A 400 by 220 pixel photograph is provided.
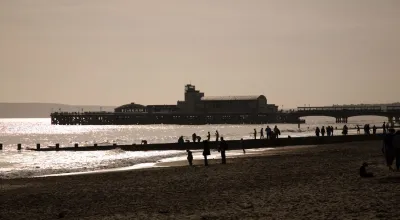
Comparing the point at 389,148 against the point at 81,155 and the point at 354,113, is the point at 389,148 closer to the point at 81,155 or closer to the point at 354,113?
the point at 81,155

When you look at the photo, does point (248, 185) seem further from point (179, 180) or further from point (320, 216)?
point (320, 216)

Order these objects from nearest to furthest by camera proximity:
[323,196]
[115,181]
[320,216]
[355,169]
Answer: [320,216] → [323,196] → [355,169] → [115,181]

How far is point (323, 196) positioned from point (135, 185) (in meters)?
7.77

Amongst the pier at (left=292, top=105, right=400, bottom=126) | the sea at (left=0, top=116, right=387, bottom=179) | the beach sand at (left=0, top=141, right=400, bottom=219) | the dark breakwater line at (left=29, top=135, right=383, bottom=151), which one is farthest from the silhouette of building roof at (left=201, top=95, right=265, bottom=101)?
the beach sand at (left=0, top=141, right=400, bottom=219)

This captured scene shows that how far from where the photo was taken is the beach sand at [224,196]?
13.1 metres

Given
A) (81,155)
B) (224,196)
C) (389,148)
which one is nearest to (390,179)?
(389,148)

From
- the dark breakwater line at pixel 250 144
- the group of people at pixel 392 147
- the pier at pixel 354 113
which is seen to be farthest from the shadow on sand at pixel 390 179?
the pier at pixel 354 113

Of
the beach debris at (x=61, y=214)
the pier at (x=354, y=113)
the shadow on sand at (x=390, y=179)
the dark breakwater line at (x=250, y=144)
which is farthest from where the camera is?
the pier at (x=354, y=113)

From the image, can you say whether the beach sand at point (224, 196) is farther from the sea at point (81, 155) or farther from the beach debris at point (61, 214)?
the sea at point (81, 155)

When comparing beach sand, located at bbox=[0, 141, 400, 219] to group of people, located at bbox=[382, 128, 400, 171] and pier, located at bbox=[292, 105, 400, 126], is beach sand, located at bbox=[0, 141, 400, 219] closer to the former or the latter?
group of people, located at bbox=[382, 128, 400, 171]

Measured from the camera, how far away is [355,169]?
20828mm

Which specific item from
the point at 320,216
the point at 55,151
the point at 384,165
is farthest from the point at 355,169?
the point at 55,151

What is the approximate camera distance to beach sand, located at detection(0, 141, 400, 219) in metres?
13.1

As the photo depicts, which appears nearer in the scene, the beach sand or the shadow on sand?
the beach sand
